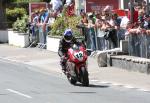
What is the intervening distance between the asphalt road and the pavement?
50 cm

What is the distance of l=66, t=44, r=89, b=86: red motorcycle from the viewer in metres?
17.5

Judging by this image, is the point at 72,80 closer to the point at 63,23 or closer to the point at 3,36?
the point at 63,23

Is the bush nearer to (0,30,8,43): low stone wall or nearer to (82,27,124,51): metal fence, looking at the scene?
(0,30,8,43): low stone wall

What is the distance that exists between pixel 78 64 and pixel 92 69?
4120 mm

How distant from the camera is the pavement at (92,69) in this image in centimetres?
1773

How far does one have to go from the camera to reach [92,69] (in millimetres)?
21641

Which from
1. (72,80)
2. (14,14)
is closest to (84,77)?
(72,80)

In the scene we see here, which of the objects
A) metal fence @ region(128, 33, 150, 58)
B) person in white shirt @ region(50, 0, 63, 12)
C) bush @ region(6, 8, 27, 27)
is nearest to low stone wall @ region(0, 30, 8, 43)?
person in white shirt @ region(50, 0, 63, 12)

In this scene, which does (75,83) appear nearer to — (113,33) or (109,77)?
(109,77)

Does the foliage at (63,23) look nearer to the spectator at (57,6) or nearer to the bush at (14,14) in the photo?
the spectator at (57,6)

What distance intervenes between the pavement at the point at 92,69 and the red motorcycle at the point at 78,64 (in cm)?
94

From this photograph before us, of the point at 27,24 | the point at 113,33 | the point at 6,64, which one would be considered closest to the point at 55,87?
the point at 113,33

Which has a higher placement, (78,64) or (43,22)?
(43,22)

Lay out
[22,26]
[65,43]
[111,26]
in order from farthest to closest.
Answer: [22,26] < [111,26] < [65,43]
